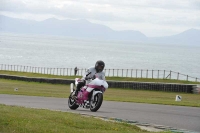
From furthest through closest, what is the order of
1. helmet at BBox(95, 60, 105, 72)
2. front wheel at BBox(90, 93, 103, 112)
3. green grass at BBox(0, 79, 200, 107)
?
1. green grass at BBox(0, 79, 200, 107)
2. front wheel at BBox(90, 93, 103, 112)
3. helmet at BBox(95, 60, 105, 72)

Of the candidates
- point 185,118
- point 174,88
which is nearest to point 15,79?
point 174,88

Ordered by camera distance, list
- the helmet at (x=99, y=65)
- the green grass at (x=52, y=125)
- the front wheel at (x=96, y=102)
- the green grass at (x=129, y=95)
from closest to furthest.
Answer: the green grass at (x=52, y=125) < the helmet at (x=99, y=65) < the front wheel at (x=96, y=102) < the green grass at (x=129, y=95)

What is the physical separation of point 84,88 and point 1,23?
8.66 m

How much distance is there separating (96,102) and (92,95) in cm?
30

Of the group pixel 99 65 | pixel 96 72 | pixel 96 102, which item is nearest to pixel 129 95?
pixel 96 102

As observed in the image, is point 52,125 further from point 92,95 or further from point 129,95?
point 129,95

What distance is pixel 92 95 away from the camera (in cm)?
1841

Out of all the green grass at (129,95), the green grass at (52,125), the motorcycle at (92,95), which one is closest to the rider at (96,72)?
the motorcycle at (92,95)

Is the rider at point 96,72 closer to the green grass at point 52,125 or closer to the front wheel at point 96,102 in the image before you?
the front wheel at point 96,102

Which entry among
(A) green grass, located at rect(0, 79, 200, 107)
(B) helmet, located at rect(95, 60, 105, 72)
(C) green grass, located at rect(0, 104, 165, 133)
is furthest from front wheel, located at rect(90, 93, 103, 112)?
(A) green grass, located at rect(0, 79, 200, 107)

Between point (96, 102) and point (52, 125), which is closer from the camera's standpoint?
point (52, 125)

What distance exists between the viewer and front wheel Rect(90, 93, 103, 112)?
59.6ft

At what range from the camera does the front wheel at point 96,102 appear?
18166 mm

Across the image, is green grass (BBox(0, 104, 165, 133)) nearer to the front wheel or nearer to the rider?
the front wheel
